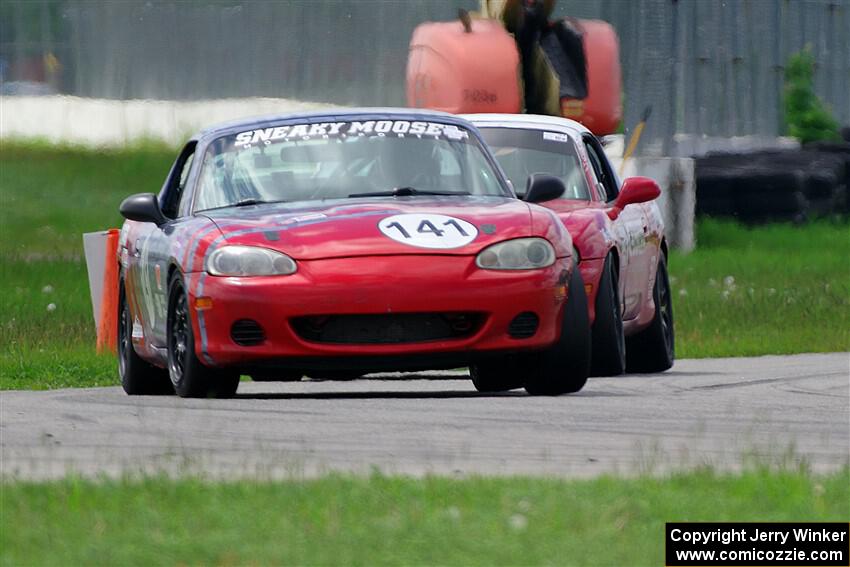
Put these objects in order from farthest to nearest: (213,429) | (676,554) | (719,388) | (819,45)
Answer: (819,45)
(719,388)
(213,429)
(676,554)

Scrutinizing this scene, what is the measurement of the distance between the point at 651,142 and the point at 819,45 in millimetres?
6146

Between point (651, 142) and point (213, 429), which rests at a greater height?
point (213, 429)

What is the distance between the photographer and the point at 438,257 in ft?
31.3

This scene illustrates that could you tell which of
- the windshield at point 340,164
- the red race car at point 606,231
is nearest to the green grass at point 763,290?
the red race car at point 606,231

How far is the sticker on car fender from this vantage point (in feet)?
31.5

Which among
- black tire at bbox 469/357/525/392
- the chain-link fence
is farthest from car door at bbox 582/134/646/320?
the chain-link fence

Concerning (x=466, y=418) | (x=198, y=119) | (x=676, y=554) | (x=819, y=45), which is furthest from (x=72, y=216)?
(x=676, y=554)

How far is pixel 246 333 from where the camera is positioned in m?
9.60

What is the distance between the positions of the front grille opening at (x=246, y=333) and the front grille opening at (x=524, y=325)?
104 cm

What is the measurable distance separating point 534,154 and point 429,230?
10.9 feet

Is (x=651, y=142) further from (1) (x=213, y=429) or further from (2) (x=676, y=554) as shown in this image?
(2) (x=676, y=554)

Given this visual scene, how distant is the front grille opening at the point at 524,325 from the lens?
9.68m

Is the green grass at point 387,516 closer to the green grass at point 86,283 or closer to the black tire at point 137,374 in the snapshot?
the black tire at point 137,374

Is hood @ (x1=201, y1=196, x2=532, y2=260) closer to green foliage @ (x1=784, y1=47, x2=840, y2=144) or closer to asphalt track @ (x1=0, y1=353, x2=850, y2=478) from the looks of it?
asphalt track @ (x1=0, y1=353, x2=850, y2=478)
